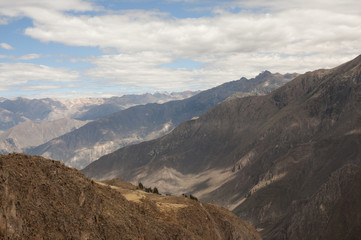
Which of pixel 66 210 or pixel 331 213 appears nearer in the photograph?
pixel 66 210

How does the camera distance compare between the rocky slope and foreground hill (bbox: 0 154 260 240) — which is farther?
the rocky slope

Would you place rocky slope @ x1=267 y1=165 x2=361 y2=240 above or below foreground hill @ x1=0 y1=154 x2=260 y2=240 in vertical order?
below

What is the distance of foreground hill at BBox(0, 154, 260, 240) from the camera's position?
143ft

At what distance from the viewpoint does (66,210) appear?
50.8 meters

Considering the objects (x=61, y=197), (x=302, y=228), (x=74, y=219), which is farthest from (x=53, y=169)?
(x=302, y=228)

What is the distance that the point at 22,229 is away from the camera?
42.2 m

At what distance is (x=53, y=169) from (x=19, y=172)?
741 centimetres

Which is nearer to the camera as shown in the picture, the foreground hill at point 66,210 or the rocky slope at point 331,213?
the foreground hill at point 66,210

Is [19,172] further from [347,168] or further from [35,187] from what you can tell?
[347,168]

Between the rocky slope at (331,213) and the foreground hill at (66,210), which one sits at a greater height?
the foreground hill at (66,210)

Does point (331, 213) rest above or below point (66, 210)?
below

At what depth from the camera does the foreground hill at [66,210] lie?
1711 inches

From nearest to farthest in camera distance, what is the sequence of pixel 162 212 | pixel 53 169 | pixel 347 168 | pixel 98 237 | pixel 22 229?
pixel 22 229 → pixel 98 237 → pixel 53 169 → pixel 162 212 → pixel 347 168

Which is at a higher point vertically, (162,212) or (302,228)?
(162,212)
